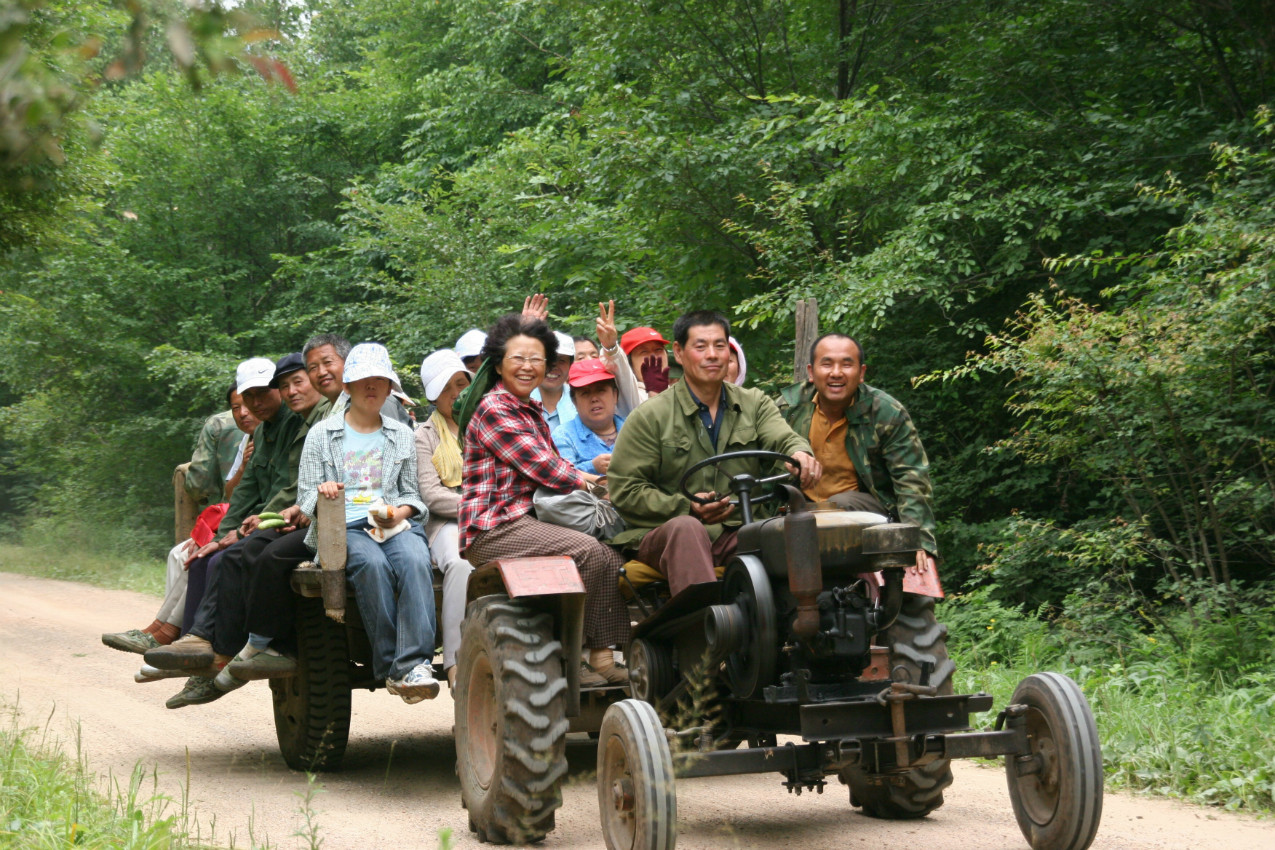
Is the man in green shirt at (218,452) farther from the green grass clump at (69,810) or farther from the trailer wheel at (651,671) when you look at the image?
the trailer wheel at (651,671)

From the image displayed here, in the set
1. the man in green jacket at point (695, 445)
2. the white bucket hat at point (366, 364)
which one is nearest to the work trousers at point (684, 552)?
the man in green jacket at point (695, 445)

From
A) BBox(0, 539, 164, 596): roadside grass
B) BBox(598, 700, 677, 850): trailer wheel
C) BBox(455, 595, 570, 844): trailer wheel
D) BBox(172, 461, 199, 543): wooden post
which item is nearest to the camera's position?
BBox(598, 700, 677, 850): trailer wheel

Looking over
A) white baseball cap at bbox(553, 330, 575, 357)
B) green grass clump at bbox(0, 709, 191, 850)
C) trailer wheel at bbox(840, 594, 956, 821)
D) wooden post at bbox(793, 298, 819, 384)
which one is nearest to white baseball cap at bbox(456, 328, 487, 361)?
white baseball cap at bbox(553, 330, 575, 357)

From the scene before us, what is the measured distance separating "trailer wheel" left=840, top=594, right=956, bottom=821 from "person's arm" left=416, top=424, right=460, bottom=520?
2.65 metres

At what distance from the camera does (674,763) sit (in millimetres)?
4414

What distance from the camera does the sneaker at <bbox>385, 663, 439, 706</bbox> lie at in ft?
19.3

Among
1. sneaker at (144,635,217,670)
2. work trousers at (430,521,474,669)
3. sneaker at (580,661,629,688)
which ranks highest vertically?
work trousers at (430,521,474,669)

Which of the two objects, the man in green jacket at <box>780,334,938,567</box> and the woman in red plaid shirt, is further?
the man in green jacket at <box>780,334,938,567</box>

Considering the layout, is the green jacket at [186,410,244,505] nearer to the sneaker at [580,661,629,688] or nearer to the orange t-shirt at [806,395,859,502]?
the sneaker at [580,661,629,688]

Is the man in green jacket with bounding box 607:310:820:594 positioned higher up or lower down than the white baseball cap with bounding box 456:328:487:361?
lower down

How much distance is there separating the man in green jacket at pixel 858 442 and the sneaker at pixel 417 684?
6.84 feet

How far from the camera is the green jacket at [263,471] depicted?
750 cm

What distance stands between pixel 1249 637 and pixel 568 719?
→ 507 centimetres

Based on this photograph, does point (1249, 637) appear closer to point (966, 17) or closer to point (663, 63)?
point (966, 17)
